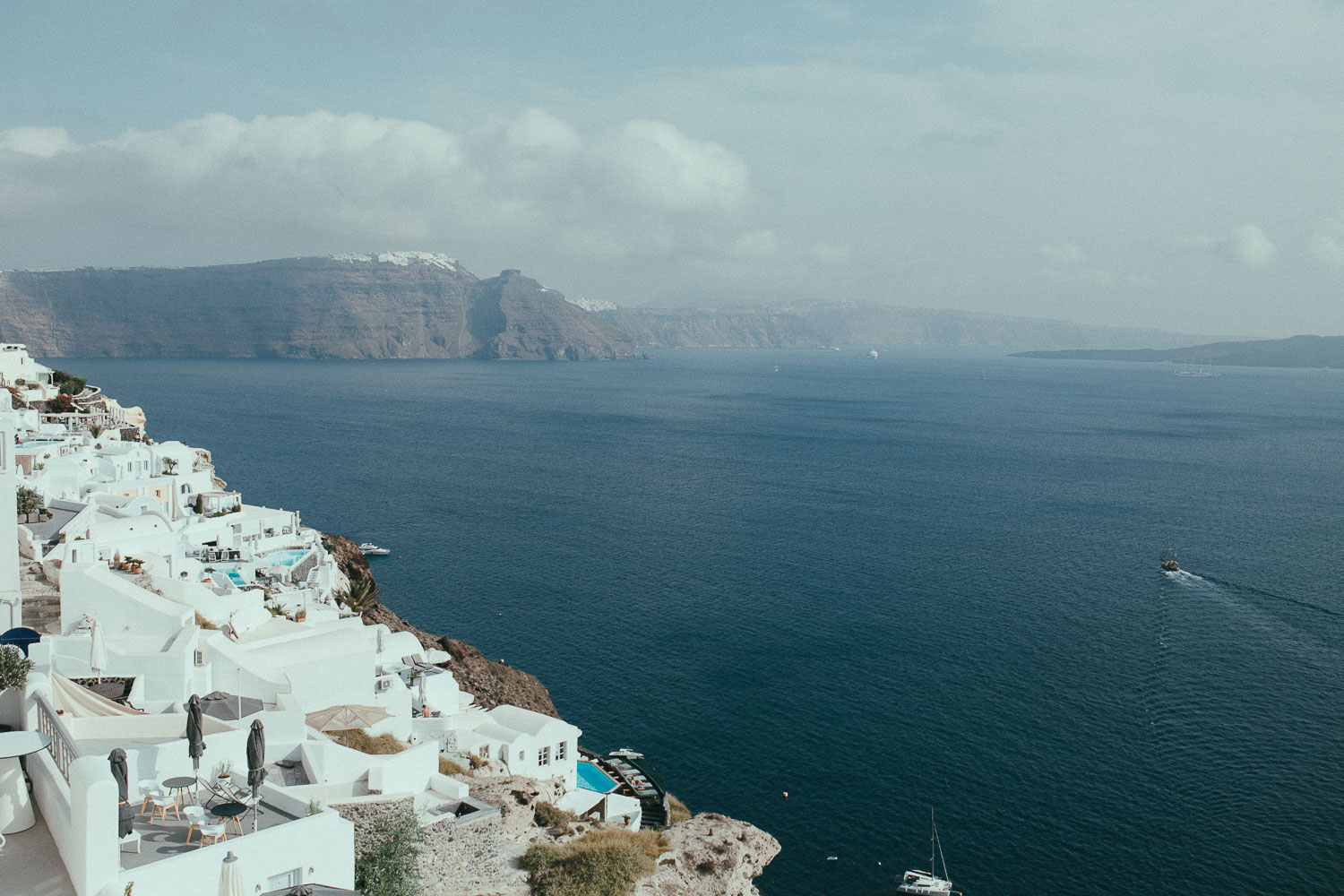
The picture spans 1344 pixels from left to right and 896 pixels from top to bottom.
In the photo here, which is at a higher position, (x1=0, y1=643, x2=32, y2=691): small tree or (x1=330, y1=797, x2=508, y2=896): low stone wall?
(x1=0, y1=643, x2=32, y2=691): small tree

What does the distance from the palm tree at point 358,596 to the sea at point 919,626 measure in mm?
4151

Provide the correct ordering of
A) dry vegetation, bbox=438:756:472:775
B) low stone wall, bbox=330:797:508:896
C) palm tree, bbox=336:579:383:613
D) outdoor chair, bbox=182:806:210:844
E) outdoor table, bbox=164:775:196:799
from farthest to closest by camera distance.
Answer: palm tree, bbox=336:579:383:613
dry vegetation, bbox=438:756:472:775
low stone wall, bbox=330:797:508:896
outdoor table, bbox=164:775:196:799
outdoor chair, bbox=182:806:210:844

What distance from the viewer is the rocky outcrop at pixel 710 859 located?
20.8m

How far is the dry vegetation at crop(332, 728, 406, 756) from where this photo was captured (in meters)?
21.2

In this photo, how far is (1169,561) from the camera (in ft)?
193

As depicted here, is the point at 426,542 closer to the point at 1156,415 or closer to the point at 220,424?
the point at 220,424

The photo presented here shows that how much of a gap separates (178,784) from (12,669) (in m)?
3.82

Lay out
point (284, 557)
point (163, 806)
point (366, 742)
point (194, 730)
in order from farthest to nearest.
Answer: point (284, 557) → point (366, 742) → point (194, 730) → point (163, 806)

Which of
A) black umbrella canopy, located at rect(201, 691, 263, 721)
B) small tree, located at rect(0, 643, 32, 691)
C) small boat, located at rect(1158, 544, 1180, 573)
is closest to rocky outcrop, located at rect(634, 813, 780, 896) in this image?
black umbrella canopy, located at rect(201, 691, 263, 721)

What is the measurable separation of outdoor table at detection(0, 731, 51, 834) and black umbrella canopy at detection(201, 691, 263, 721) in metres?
7.39

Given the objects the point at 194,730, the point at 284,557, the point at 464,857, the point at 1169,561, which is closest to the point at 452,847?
the point at 464,857

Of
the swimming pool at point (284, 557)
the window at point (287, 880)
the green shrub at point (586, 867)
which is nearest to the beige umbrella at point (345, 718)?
the green shrub at point (586, 867)

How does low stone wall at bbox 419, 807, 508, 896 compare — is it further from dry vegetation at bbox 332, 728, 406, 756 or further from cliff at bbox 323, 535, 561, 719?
cliff at bbox 323, 535, 561, 719

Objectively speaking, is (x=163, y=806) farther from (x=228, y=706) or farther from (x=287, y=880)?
(x=228, y=706)
